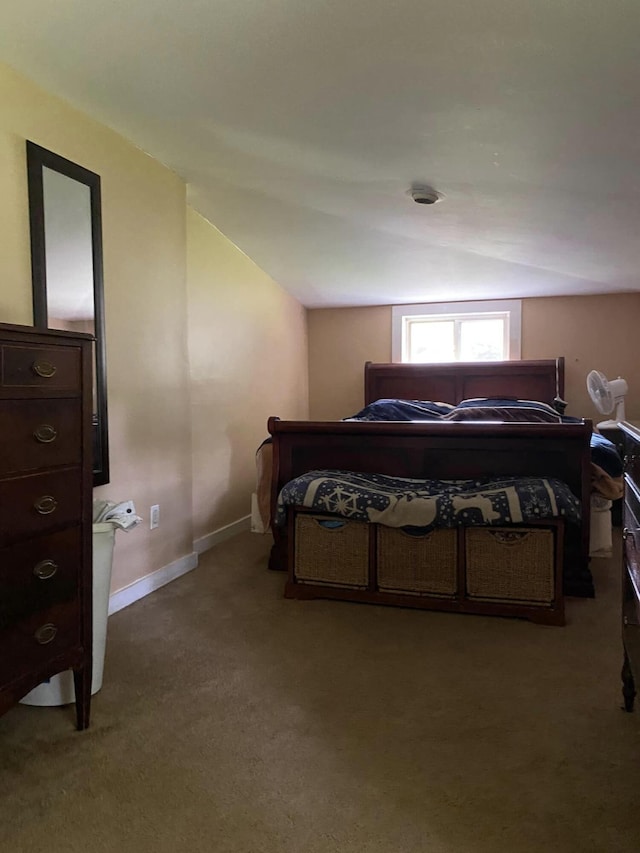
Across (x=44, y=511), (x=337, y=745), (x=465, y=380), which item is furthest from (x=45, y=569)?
(x=465, y=380)

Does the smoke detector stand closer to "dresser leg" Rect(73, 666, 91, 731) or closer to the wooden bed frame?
the wooden bed frame

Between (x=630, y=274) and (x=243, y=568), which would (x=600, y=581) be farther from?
(x=630, y=274)

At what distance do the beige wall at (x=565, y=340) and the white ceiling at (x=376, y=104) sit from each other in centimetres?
104

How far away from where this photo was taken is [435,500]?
2.49 meters

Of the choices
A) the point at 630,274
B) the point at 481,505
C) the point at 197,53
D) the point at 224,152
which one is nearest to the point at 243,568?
the point at 481,505

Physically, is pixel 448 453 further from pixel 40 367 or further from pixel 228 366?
pixel 40 367

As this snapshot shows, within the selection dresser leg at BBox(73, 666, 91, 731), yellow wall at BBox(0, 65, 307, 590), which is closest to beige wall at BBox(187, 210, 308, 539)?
yellow wall at BBox(0, 65, 307, 590)

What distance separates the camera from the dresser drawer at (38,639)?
1489mm

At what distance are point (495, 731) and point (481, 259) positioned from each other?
302 centimetres

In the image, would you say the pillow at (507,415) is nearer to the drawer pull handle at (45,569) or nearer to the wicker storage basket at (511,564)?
the wicker storage basket at (511,564)

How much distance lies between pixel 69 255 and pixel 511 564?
2.14 meters

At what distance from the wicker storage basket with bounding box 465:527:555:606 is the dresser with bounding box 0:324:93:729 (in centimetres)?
152

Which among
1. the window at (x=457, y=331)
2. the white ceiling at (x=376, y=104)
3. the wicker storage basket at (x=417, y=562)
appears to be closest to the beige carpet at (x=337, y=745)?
the wicker storage basket at (x=417, y=562)

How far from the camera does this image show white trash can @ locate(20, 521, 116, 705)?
6.00 feet
